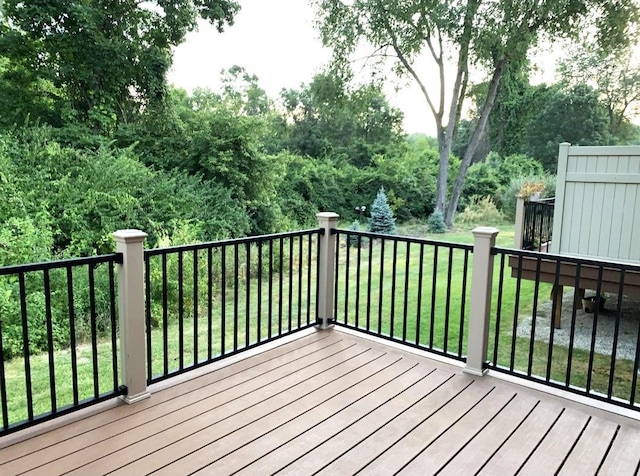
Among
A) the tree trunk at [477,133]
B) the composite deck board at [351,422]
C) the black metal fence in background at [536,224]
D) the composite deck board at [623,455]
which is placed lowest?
the composite deck board at [351,422]

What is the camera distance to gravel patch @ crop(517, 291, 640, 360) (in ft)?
14.8

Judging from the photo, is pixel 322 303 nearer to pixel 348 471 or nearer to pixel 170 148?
pixel 348 471

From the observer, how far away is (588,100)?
58.2 feet

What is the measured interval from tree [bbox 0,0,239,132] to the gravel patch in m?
8.07

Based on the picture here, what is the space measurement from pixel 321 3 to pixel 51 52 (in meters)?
6.99

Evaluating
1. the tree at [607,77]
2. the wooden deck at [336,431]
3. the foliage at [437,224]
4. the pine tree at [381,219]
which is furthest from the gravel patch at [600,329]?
the tree at [607,77]

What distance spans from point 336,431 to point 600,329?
400 cm

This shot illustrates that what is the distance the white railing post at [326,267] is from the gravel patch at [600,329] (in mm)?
2432

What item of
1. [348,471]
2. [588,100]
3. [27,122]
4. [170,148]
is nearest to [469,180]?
[588,100]

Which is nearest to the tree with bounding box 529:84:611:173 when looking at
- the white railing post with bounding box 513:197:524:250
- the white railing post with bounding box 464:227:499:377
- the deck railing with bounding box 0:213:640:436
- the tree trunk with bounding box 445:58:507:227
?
the tree trunk with bounding box 445:58:507:227

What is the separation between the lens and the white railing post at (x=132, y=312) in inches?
95.3

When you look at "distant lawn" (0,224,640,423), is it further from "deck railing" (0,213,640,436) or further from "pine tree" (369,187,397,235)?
"pine tree" (369,187,397,235)

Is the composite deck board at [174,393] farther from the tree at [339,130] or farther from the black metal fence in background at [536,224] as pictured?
the tree at [339,130]

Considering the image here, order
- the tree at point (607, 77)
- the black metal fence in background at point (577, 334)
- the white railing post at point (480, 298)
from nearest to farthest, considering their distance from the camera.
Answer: the white railing post at point (480, 298) < the black metal fence in background at point (577, 334) < the tree at point (607, 77)
